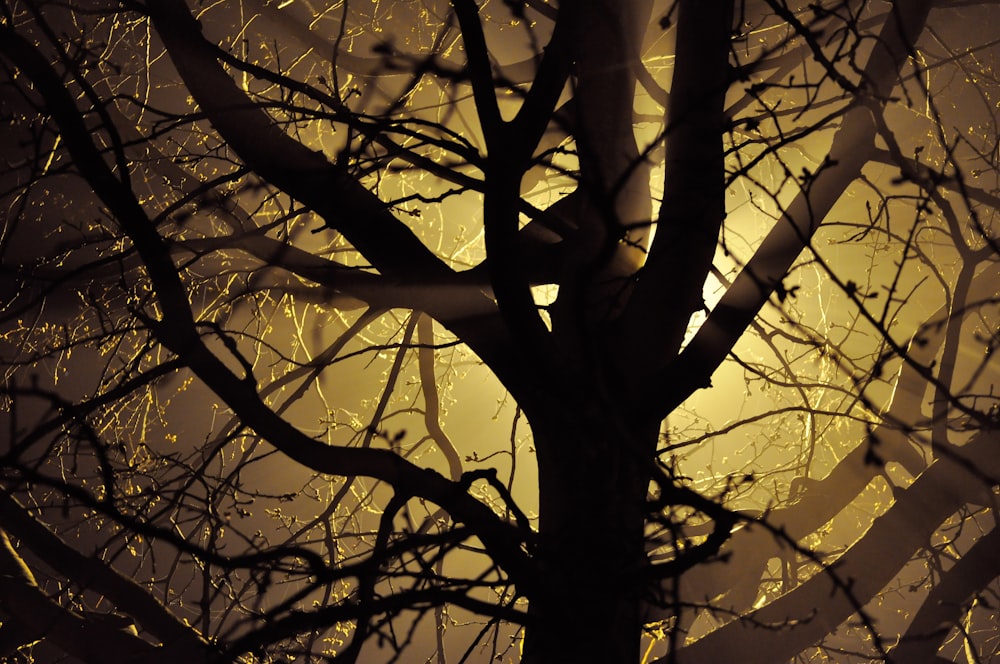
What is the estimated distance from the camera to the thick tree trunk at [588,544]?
2.36m

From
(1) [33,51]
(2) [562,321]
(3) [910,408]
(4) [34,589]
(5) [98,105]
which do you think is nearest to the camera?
(5) [98,105]

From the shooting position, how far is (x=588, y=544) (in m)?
2.46

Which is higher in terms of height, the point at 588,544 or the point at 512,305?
the point at 512,305

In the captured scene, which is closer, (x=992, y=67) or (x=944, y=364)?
(x=944, y=364)

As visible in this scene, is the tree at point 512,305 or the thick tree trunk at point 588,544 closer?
the tree at point 512,305

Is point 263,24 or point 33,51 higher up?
point 263,24

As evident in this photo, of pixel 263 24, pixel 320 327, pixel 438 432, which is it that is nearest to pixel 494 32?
pixel 263 24

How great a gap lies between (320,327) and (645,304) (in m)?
2.35

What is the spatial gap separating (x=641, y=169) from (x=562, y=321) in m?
0.70

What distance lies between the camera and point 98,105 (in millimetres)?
2129

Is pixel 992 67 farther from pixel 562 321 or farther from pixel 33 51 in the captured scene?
pixel 33 51

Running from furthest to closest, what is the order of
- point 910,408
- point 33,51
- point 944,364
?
point 910,408, point 944,364, point 33,51

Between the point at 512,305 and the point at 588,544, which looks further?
the point at 588,544

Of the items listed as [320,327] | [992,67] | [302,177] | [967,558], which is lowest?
[967,558]
